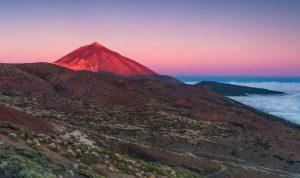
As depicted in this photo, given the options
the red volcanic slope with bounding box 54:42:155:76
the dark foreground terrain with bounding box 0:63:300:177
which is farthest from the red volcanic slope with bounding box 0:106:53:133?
the red volcanic slope with bounding box 54:42:155:76

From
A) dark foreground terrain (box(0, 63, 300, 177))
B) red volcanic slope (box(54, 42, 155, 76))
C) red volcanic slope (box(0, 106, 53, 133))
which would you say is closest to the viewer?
dark foreground terrain (box(0, 63, 300, 177))

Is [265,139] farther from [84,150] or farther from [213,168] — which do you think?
[84,150]

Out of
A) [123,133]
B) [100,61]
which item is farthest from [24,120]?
[100,61]

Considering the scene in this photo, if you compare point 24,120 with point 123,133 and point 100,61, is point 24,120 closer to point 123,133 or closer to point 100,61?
point 123,133

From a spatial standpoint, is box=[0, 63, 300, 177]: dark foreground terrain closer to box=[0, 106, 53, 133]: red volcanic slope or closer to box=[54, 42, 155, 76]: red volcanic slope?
box=[0, 106, 53, 133]: red volcanic slope

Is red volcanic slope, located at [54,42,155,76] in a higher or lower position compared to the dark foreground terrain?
higher

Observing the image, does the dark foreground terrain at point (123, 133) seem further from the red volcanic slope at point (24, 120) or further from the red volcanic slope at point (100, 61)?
the red volcanic slope at point (100, 61)

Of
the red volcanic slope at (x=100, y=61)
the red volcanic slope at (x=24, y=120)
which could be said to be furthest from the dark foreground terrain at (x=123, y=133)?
the red volcanic slope at (x=100, y=61)
